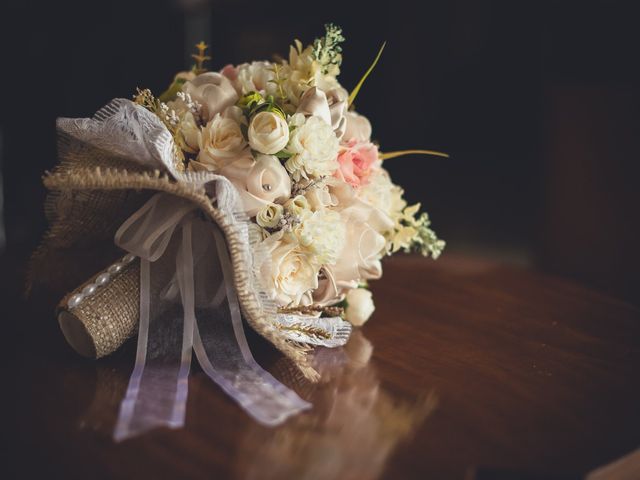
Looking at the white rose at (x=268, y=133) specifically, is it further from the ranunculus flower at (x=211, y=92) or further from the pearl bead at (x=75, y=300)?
the pearl bead at (x=75, y=300)

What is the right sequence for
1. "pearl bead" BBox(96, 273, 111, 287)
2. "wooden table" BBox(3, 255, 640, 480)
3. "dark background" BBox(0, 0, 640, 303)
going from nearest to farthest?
"wooden table" BBox(3, 255, 640, 480) < "pearl bead" BBox(96, 273, 111, 287) < "dark background" BBox(0, 0, 640, 303)

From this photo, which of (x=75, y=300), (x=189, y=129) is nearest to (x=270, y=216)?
(x=189, y=129)

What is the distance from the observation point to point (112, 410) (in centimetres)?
78

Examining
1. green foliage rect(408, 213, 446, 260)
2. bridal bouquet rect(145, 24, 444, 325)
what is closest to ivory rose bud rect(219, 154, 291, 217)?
bridal bouquet rect(145, 24, 444, 325)

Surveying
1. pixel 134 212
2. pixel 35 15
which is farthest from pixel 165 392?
pixel 35 15

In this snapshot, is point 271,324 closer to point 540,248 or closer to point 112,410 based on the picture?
point 112,410

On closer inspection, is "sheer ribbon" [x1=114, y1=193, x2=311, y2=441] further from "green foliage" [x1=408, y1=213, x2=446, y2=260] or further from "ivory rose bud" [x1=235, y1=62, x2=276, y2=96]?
"green foliage" [x1=408, y1=213, x2=446, y2=260]

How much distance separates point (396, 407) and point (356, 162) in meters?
0.41

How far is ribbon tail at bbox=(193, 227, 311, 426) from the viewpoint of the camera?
797 millimetres

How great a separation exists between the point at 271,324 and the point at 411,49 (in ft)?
13.2

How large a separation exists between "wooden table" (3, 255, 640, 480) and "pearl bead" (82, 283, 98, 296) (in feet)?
0.32

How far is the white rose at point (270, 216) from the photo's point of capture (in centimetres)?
92

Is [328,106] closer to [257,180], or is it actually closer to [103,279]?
[257,180]

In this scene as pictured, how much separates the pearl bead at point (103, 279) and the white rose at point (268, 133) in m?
0.27
